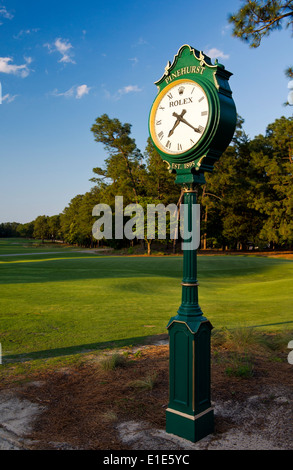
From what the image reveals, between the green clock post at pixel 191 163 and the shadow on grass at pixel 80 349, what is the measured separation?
3.15 metres

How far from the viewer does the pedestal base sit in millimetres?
3588

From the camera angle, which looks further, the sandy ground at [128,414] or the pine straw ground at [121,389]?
the pine straw ground at [121,389]

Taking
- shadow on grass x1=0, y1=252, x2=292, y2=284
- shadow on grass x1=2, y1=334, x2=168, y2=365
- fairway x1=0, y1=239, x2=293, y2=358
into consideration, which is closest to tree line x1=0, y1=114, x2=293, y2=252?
shadow on grass x1=0, y1=252, x2=292, y2=284

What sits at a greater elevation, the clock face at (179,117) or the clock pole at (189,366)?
the clock face at (179,117)

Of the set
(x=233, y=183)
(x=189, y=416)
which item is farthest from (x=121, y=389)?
(x=233, y=183)

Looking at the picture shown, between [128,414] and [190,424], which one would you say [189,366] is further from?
[128,414]

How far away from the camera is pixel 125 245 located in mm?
66562

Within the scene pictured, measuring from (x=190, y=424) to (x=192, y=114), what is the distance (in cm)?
324

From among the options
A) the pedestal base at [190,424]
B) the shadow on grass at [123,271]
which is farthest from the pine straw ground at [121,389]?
the shadow on grass at [123,271]

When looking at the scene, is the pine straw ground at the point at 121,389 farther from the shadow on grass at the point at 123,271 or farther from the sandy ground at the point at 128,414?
the shadow on grass at the point at 123,271

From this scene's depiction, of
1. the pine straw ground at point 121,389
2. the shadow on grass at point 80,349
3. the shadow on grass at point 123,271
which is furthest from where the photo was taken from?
the shadow on grass at point 123,271

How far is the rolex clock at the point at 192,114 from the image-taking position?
12.5ft

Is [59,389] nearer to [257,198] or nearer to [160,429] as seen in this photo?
[160,429]
